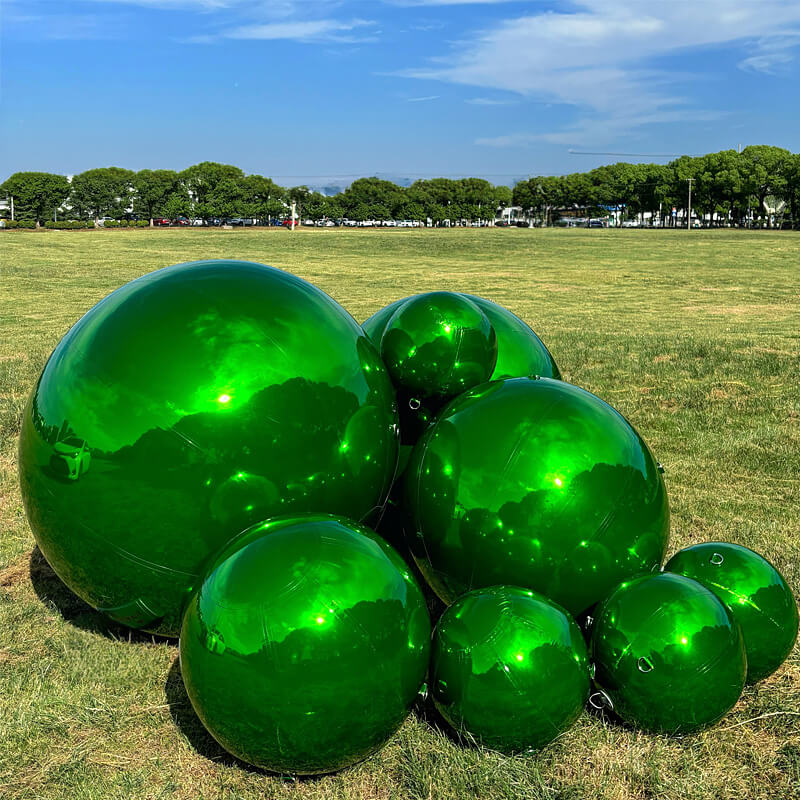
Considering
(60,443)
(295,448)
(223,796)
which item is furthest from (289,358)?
(223,796)

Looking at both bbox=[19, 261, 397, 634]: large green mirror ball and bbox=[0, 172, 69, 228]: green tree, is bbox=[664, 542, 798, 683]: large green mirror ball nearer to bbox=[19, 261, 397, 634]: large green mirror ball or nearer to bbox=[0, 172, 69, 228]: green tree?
bbox=[19, 261, 397, 634]: large green mirror ball

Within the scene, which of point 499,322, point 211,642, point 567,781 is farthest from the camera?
point 499,322

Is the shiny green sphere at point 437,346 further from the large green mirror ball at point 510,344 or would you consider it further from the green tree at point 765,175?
the green tree at point 765,175

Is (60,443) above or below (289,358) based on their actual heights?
below

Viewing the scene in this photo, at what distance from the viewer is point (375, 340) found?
16.8 ft

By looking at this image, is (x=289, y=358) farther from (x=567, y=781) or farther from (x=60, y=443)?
(x=567, y=781)

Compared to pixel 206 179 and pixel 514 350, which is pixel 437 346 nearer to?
pixel 514 350

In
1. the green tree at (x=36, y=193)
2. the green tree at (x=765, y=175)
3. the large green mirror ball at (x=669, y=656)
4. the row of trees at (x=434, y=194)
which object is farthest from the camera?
the green tree at (x=36, y=193)

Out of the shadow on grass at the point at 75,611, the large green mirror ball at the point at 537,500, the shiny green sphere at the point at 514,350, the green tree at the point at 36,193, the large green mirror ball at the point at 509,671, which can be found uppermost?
the green tree at the point at 36,193

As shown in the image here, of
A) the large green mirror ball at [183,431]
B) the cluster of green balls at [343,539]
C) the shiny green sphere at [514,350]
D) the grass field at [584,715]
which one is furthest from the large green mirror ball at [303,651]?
the shiny green sphere at [514,350]

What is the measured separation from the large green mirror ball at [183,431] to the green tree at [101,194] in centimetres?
11244

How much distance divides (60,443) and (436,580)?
1943mm

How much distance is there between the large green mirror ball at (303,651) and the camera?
3.16m

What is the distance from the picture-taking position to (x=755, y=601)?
4055 mm
